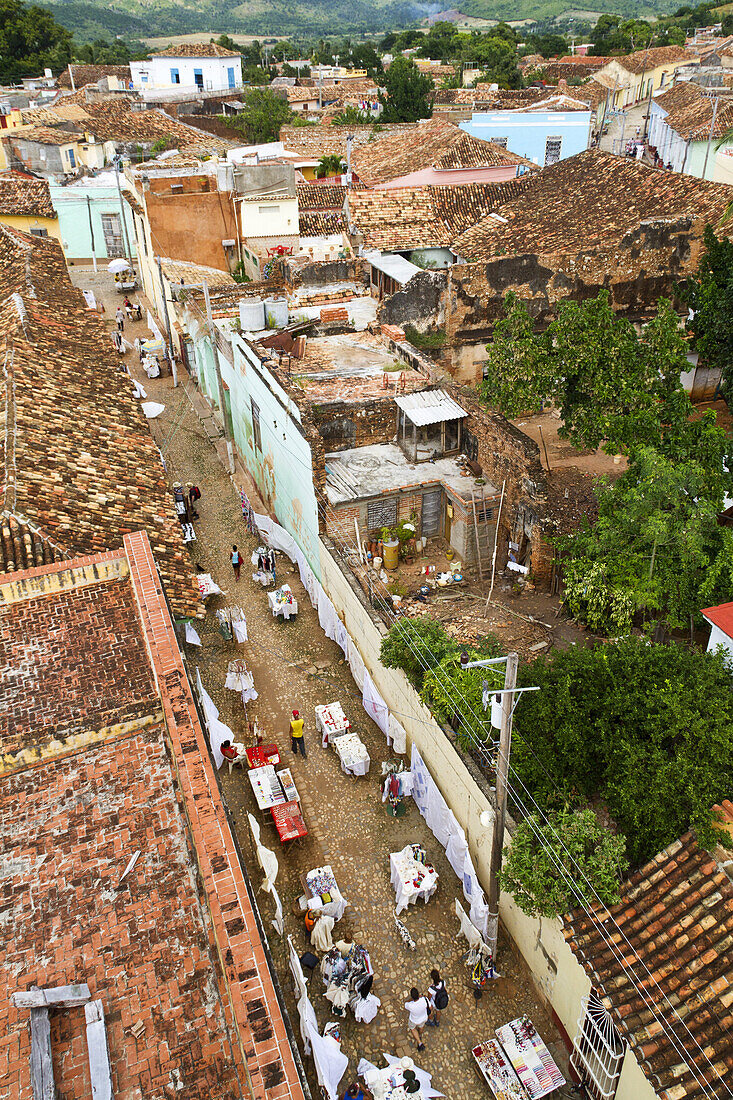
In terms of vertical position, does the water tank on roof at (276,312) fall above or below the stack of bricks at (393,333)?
above

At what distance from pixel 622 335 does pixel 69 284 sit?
19899mm

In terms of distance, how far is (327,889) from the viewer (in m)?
12.2

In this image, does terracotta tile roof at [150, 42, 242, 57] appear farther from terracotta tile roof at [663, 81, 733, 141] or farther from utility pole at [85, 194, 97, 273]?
terracotta tile roof at [663, 81, 733, 141]

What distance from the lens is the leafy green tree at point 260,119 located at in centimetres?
5175

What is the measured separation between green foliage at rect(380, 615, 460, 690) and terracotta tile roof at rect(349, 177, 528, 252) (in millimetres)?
18208

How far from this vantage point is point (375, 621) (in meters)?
15.1

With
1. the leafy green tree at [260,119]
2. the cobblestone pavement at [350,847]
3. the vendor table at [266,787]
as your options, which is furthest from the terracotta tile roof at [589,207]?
the leafy green tree at [260,119]

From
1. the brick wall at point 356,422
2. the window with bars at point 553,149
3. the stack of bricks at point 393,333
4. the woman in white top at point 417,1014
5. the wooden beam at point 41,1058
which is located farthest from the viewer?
the window with bars at point 553,149

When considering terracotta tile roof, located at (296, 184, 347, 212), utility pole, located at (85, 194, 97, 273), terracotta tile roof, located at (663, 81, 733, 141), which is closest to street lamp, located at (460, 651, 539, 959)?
terracotta tile roof, located at (296, 184, 347, 212)

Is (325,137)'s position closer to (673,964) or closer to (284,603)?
(284,603)

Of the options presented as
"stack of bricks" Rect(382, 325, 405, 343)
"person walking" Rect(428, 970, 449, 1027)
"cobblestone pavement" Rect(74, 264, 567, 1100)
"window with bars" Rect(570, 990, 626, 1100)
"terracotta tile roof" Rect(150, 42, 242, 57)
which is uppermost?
"terracotta tile roof" Rect(150, 42, 242, 57)

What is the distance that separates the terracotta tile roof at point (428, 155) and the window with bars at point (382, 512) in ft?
71.9

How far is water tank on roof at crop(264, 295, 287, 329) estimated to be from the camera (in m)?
23.1

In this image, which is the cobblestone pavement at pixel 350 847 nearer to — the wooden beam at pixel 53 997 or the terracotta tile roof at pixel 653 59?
the wooden beam at pixel 53 997
